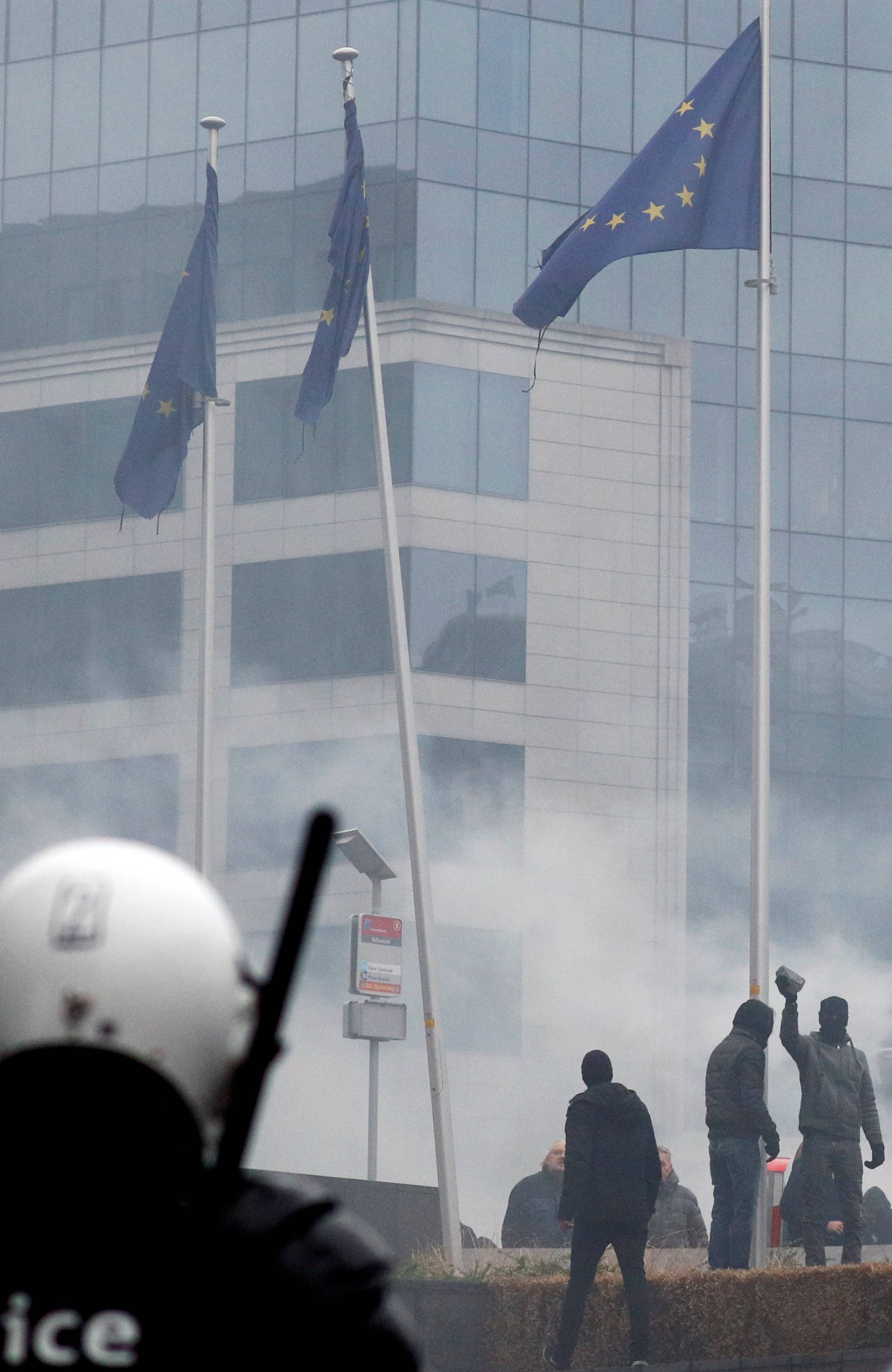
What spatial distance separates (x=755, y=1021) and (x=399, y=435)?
102 feet

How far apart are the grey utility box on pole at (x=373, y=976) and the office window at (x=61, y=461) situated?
25796 millimetres

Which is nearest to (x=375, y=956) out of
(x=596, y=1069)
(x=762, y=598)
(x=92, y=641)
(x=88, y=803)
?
(x=762, y=598)

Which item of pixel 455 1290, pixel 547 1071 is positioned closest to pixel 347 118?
pixel 455 1290

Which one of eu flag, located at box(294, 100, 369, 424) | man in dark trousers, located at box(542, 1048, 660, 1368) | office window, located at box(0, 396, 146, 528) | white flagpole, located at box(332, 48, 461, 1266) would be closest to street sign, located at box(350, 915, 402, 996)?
white flagpole, located at box(332, 48, 461, 1266)

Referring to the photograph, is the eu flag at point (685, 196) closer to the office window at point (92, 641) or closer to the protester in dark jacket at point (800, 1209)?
the protester in dark jacket at point (800, 1209)

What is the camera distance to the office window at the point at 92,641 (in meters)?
44.4

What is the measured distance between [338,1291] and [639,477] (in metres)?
44.0

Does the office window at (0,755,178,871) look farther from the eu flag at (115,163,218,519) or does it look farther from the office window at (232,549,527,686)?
the eu flag at (115,163,218,519)

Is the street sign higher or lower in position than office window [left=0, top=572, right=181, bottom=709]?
lower

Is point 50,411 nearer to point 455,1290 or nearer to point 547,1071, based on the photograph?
point 547,1071

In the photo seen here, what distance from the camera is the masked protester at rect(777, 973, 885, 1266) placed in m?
12.8

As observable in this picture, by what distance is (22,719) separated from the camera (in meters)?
45.5

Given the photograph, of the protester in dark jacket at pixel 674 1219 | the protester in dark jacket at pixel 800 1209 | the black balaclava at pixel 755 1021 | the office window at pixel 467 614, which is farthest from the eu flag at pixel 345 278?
the office window at pixel 467 614

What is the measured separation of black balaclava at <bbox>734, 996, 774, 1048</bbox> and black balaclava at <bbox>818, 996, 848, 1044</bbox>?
543mm
